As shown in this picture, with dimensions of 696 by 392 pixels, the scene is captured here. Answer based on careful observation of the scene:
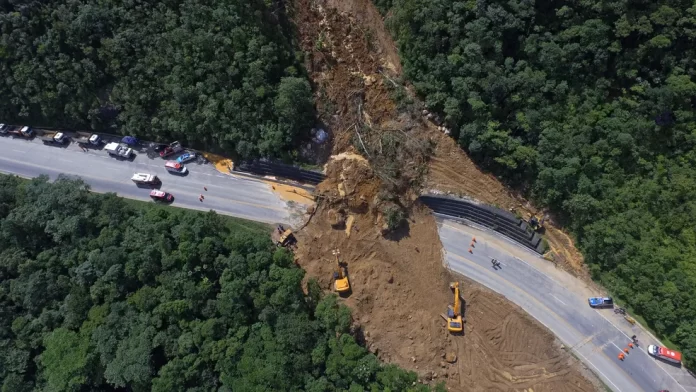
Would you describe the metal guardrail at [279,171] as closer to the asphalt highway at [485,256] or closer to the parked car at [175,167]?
the asphalt highway at [485,256]

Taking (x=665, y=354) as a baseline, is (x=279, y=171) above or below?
above

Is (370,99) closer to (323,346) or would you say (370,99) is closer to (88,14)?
(323,346)

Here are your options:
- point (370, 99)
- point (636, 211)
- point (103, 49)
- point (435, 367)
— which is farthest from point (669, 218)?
point (103, 49)

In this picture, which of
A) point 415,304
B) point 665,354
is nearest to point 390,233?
point 415,304

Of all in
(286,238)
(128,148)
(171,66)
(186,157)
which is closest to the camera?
(286,238)

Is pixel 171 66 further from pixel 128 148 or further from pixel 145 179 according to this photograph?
pixel 145 179

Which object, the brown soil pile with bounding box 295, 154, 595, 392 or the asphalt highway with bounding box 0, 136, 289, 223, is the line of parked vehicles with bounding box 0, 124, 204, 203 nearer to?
the asphalt highway with bounding box 0, 136, 289, 223

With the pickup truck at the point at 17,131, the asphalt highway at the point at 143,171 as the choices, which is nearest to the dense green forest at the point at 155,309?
the asphalt highway at the point at 143,171
